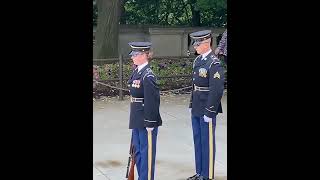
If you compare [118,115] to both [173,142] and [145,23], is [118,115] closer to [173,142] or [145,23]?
[173,142]

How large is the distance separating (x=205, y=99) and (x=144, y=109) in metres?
0.72

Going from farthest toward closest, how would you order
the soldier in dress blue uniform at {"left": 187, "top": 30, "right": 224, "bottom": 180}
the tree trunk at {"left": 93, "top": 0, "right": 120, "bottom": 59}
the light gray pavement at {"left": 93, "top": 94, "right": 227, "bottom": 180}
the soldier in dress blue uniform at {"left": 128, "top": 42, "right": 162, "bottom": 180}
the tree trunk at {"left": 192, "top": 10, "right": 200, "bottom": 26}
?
the tree trunk at {"left": 192, "top": 10, "right": 200, "bottom": 26}
the tree trunk at {"left": 93, "top": 0, "right": 120, "bottom": 59}
the light gray pavement at {"left": 93, "top": 94, "right": 227, "bottom": 180}
the soldier in dress blue uniform at {"left": 187, "top": 30, "right": 224, "bottom": 180}
the soldier in dress blue uniform at {"left": 128, "top": 42, "right": 162, "bottom": 180}

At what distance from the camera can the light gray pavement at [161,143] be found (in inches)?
248

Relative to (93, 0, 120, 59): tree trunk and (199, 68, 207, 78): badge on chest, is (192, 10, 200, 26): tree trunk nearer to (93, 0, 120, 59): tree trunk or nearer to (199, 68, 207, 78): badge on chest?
(93, 0, 120, 59): tree trunk

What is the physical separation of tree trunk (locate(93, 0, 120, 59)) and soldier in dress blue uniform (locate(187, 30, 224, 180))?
8871 millimetres

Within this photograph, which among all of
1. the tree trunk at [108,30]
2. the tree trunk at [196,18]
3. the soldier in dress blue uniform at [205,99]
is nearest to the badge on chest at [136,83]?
the soldier in dress blue uniform at [205,99]

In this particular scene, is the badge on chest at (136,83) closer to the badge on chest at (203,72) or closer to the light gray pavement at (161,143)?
the badge on chest at (203,72)

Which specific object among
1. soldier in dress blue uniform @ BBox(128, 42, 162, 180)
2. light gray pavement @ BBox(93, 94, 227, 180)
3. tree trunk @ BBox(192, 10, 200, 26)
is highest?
tree trunk @ BBox(192, 10, 200, 26)

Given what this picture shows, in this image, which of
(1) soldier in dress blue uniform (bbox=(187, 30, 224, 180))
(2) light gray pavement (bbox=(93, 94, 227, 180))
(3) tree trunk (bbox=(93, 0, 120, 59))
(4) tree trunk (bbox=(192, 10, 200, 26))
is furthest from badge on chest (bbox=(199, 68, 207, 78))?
(4) tree trunk (bbox=(192, 10, 200, 26))

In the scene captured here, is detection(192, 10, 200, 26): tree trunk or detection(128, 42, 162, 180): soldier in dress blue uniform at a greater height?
detection(192, 10, 200, 26): tree trunk

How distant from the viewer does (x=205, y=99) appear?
5.49m

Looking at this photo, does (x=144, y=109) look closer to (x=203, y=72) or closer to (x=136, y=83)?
(x=136, y=83)

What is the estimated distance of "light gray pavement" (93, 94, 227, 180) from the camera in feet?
20.7
